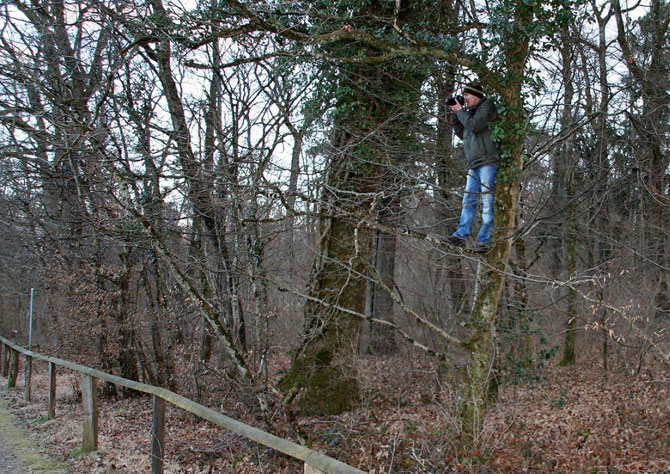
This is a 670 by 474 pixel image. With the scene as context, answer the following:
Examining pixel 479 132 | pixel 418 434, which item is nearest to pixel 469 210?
pixel 479 132

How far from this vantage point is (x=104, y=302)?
35.0ft

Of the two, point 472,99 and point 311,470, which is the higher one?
point 472,99

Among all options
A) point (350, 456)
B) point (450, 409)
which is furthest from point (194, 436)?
point (450, 409)

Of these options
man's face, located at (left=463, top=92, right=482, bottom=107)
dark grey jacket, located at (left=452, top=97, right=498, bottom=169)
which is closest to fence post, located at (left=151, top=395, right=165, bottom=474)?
dark grey jacket, located at (left=452, top=97, right=498, bottom=169)

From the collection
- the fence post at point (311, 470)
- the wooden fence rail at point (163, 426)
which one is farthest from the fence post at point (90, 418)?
the fence post at point (311, 470)

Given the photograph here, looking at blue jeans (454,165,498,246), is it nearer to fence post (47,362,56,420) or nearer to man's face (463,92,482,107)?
man's face (463,92,482,107)

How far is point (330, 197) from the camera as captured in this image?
23.4 feet

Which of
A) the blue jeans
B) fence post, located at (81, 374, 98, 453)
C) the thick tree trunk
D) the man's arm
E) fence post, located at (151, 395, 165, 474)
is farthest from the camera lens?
the thick tree trunk

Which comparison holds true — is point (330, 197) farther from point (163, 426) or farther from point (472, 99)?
point (163, 426)

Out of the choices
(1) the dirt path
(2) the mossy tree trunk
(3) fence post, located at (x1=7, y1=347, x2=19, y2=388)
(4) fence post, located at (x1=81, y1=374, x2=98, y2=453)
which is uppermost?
(2) the mossy tree trunk

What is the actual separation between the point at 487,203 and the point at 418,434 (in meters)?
3.28

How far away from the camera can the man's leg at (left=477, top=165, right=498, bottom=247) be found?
6.20 m

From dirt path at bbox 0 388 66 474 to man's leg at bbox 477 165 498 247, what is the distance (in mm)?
5302

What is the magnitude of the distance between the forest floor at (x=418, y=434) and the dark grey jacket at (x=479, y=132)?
9.26ft
